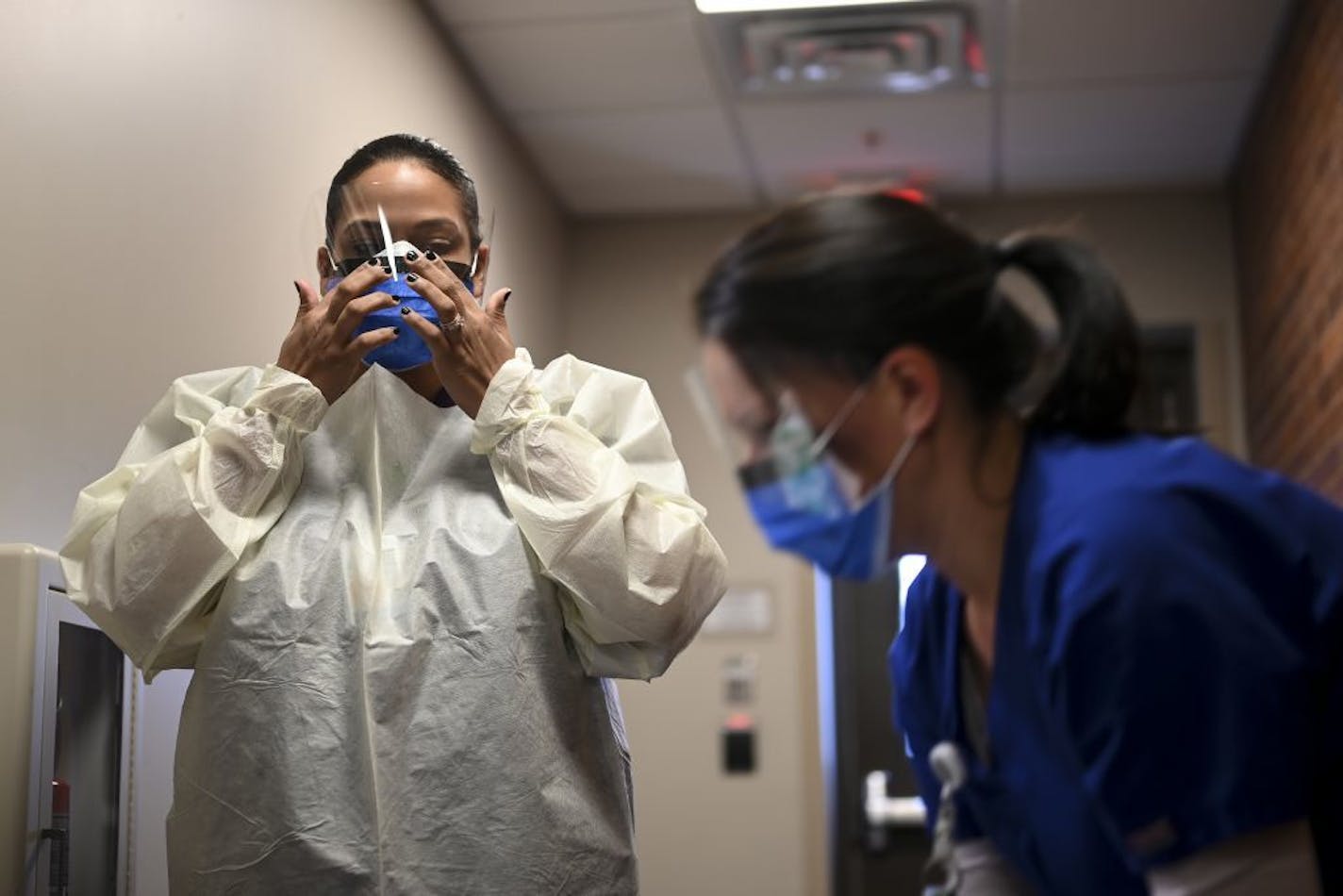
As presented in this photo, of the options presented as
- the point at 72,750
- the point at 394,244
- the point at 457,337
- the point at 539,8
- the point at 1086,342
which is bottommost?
the point at 72,750

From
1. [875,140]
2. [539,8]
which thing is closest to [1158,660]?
[539,8]

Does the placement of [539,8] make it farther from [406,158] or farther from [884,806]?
[884,806]

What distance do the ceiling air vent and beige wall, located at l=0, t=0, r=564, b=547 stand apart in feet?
2.78

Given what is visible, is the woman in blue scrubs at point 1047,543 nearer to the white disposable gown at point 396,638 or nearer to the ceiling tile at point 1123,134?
→ the white disposable gown at point 396,638

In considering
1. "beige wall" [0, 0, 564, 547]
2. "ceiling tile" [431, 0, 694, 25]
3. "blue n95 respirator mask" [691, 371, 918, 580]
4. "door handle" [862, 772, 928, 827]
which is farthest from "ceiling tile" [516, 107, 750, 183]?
"blue n95 respirator mask" [691, 371, 918, 580]

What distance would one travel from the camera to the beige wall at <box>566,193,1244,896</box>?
13.3ft

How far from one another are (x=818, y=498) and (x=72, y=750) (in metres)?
1.01

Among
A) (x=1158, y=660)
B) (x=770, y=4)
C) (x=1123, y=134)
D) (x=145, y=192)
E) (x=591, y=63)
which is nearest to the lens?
(x=1158, y=660)

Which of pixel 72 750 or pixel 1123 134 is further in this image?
pixel 1123 134

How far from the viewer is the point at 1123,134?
12.8 ft

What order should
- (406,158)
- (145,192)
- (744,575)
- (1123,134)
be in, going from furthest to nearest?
(744,575) → (1123,134) → (145,192) → (406,158)

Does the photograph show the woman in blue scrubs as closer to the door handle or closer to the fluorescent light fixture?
the fluorescent light fixture

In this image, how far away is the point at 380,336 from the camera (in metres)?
1.54

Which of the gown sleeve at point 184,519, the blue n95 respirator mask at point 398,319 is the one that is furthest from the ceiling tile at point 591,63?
the gown sleeve at point 184,519
